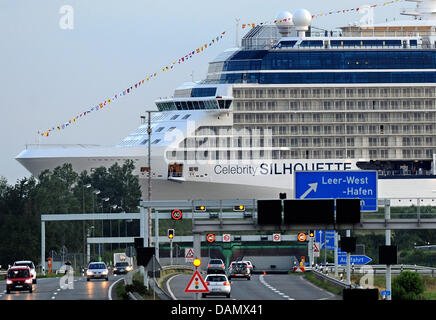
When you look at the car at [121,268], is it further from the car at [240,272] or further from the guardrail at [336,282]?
the guardrail at [336,282]

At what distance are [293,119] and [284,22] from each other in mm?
10372

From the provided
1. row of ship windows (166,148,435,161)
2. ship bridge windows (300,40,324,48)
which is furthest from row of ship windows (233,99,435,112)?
ship bridge windows (300,40,324,48)

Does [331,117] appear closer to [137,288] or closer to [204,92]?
[204,92]

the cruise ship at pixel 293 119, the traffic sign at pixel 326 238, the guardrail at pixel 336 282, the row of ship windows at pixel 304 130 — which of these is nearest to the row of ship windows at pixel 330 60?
the cruise ship at pixel 293 119

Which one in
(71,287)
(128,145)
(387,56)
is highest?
(387,56)

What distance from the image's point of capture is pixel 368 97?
433 ft

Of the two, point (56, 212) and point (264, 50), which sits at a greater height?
point (264, 50)

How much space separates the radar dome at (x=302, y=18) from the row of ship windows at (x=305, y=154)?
13.3 m

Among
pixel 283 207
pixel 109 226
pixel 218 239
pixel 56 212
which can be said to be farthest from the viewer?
pixel 109 226

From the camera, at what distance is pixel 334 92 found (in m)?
132

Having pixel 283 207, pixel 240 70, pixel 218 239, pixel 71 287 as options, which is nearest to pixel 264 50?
pixel 240 70
